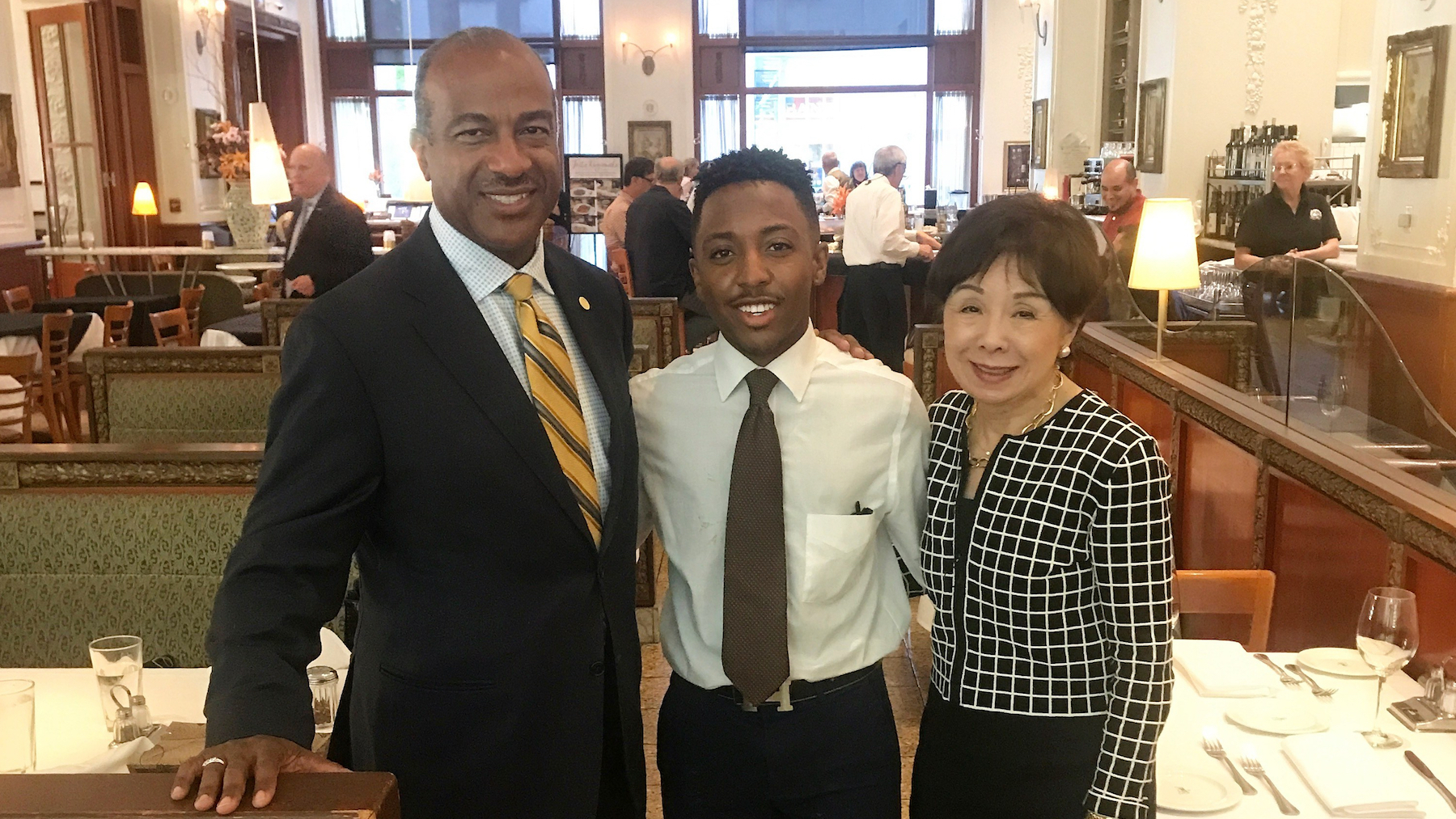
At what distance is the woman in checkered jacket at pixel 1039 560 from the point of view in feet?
4.99

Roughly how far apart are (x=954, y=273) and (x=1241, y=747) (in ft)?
2.89

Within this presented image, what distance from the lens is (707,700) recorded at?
167 cm

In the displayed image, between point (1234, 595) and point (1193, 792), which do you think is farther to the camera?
point (1234, 595)

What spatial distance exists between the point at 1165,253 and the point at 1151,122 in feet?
18.0

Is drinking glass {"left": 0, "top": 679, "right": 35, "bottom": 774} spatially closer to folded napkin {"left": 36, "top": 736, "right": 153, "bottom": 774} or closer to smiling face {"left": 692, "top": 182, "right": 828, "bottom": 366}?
folded napkin {"left": 36, "top": 736, "right": 153, "bottom": 774}

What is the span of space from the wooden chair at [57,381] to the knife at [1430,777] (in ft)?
22.9

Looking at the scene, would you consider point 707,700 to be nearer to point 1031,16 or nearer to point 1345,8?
point 1345,8

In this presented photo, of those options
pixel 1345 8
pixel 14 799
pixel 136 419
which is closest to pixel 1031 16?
pixel 1345 8

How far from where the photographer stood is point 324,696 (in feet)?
7.02

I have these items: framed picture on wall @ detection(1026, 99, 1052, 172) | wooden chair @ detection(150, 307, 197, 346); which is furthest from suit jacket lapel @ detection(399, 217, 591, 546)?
framed picture on wall @ detection(1026, 99, 1052, 172)

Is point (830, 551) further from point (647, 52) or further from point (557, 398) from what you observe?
point (647, 52)

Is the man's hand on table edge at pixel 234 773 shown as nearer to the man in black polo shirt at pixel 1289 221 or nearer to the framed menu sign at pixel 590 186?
the man in black polo shirt at pixel 1289 221

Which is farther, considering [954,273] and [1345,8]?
[1345,8]

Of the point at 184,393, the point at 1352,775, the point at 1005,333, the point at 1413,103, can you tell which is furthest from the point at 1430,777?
the point at 1413,103
